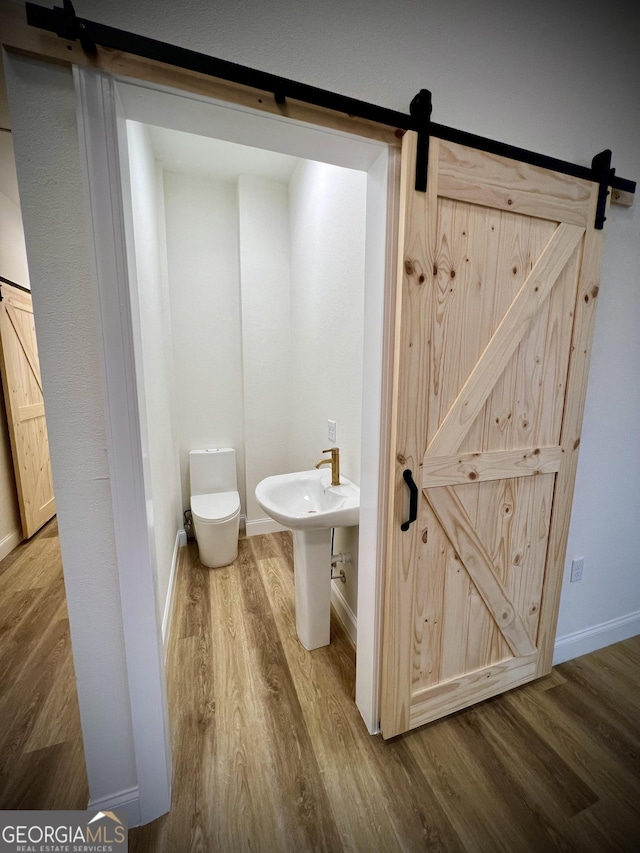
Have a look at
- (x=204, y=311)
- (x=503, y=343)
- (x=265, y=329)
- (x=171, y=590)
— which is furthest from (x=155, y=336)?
(x=503, y=343)

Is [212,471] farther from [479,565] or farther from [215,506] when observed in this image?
[479,565]

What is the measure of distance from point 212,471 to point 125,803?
1.97 m

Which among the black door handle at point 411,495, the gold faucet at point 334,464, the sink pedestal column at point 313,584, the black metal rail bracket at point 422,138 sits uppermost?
the black metal rail bracket at point 422,138

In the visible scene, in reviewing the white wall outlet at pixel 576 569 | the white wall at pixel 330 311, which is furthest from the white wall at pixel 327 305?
the white wall outlet at pixel 576 569

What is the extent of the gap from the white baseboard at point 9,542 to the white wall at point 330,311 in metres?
2.43

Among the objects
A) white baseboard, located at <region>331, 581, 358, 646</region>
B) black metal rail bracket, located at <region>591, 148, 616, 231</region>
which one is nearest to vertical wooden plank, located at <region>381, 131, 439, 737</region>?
white baseboard, located at <region>331, 581, 358, 646</region>

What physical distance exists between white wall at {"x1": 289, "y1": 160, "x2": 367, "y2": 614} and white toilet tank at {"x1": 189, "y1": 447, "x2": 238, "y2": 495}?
0.63 m

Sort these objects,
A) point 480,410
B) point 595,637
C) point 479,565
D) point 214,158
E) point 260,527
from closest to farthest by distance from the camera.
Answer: point 480,410 < point 479,565 < point 595,637 < point 214,158 < point 260,527

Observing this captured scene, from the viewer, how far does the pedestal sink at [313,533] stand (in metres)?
1.52

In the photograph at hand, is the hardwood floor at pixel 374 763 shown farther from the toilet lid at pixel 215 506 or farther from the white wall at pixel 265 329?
the white wall at pixel 265 329

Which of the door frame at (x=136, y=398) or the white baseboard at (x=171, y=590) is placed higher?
the door frame at (x=136, y=398)

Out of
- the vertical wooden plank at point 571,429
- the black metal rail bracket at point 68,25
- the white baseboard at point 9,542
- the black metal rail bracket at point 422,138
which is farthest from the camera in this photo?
the white baseboard at point 9,542

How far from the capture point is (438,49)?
1017 mm

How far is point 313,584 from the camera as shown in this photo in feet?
5.57
